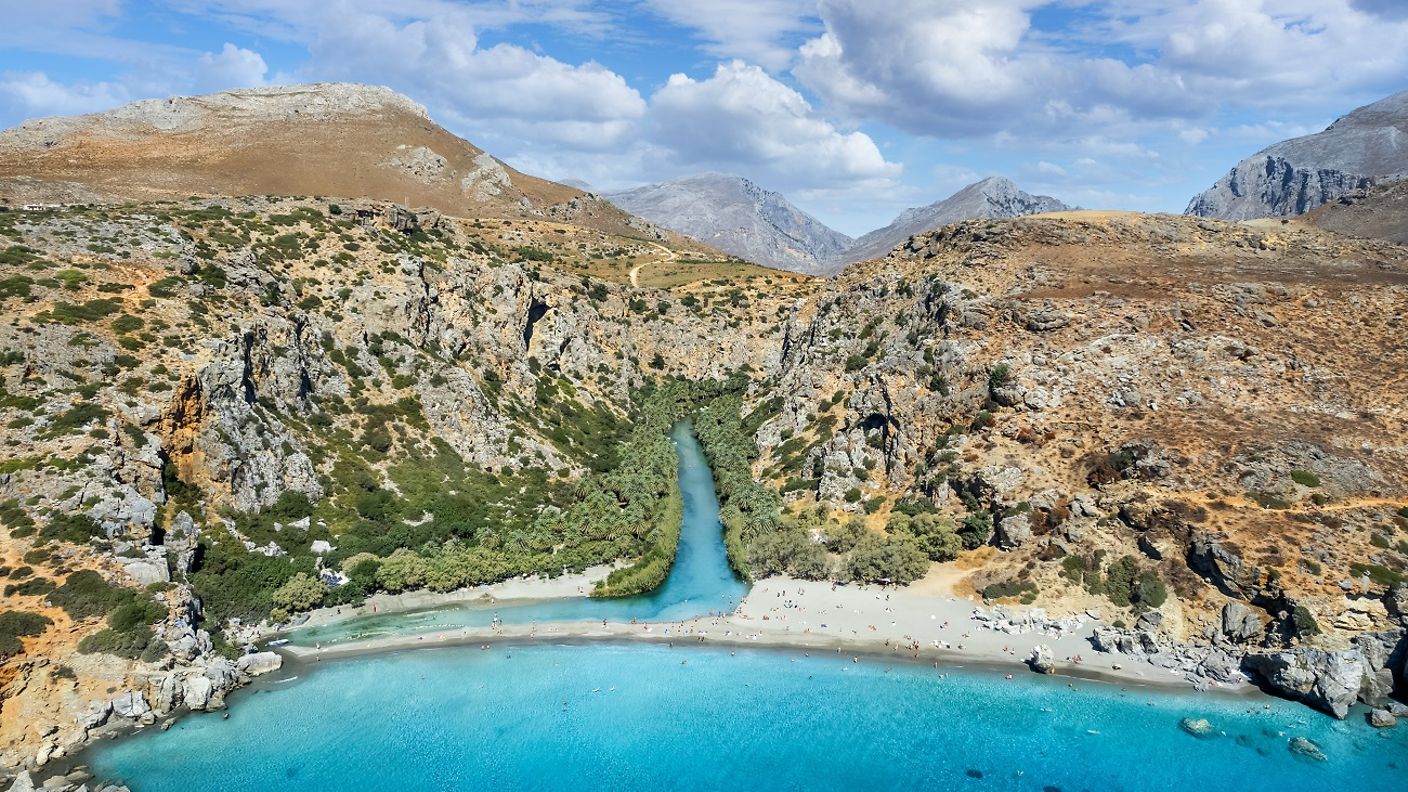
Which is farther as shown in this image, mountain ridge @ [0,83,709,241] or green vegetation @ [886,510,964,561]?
mountain ridge @ [0,83,709,241]

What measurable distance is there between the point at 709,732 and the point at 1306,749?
1276 inches

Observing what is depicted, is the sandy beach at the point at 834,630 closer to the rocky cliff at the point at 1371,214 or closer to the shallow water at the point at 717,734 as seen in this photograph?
the shallow water at the point at 717,734

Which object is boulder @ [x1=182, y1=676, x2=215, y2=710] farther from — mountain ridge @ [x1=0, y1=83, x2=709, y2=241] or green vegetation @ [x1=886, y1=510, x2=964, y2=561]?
mountain ridge @ [x1=0, y1=83, x2=709, y2=241]

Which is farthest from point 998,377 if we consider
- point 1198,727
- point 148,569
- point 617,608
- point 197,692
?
point 148,569

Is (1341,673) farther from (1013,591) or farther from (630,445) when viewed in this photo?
(630,445)

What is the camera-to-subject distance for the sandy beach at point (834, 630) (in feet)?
166

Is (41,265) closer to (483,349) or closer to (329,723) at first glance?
(483,349)

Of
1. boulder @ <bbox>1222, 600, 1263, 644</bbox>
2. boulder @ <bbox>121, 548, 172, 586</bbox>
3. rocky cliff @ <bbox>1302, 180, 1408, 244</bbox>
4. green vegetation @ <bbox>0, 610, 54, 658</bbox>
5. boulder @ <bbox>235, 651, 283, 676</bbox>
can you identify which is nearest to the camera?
green vegetation @ <bbox>0, 610, 54, 658</bbox>

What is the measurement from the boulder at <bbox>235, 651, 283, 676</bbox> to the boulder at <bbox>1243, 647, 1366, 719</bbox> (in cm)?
6123

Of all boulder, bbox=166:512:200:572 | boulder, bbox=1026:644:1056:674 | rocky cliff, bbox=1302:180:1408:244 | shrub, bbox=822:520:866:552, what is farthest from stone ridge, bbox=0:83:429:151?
rocky cliff, bbox=1302:180:1408:244

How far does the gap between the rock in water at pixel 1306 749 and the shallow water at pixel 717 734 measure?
0.43 metres

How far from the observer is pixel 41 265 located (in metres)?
60.0

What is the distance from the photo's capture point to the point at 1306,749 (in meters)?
41.3

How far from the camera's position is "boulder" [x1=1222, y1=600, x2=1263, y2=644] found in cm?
4878
